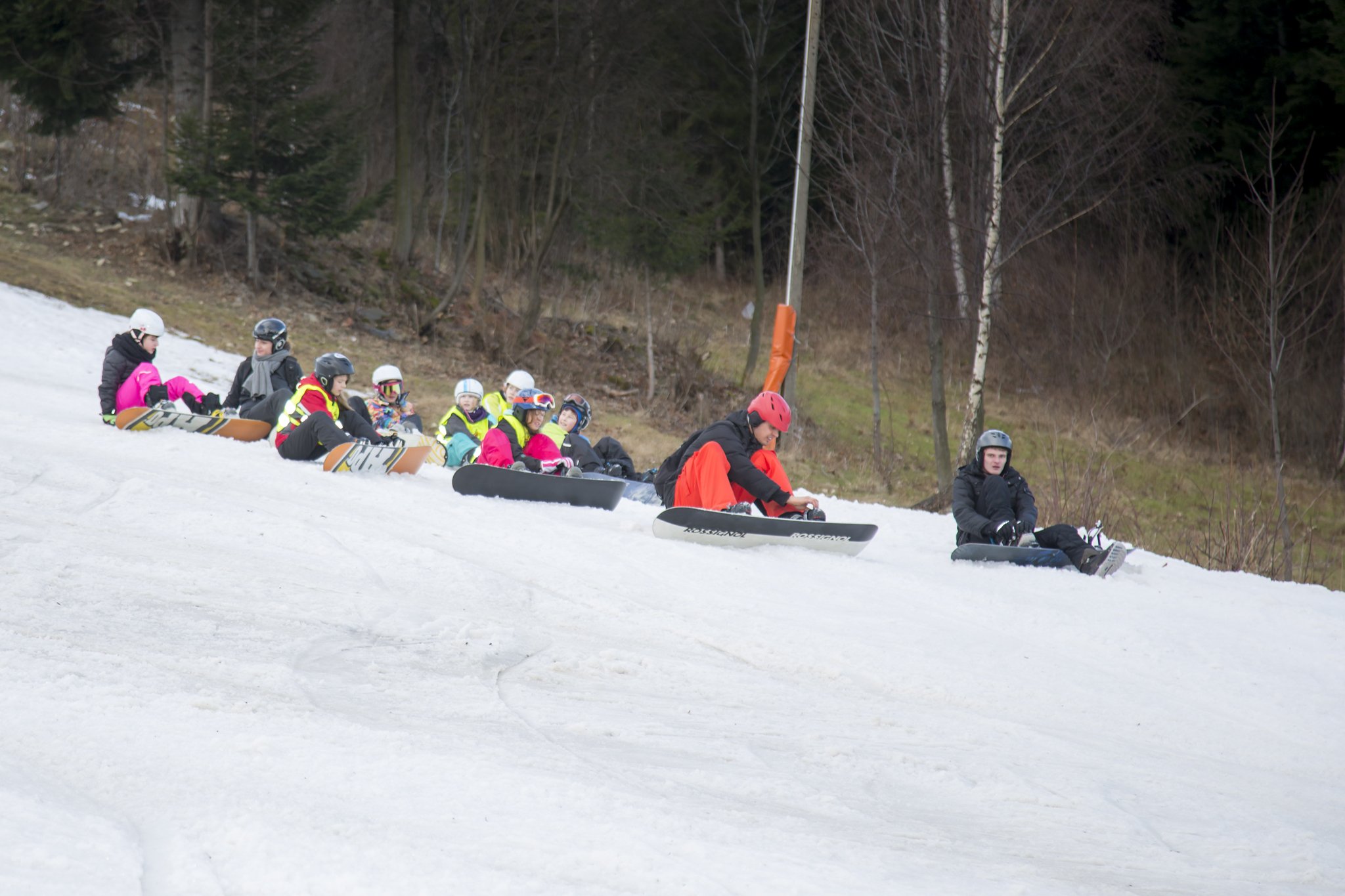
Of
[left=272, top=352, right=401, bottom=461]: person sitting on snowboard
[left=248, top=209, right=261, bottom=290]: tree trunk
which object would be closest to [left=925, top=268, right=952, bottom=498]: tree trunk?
[left=272, top=352, right=401, bottom=461]: person sitting on snowboard

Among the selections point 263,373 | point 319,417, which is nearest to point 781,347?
point 263,373

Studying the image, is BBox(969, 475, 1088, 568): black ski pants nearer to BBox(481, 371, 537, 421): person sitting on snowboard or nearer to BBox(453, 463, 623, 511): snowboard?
BBox(453, 463, 623, 511): snowboard

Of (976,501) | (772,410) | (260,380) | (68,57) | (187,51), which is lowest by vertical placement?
(976,501)

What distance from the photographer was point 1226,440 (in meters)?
20.0

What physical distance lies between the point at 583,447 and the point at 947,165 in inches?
256

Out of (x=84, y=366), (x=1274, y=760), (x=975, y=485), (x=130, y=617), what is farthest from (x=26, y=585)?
(x=84, y=366)

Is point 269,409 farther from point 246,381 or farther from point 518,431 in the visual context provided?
point 518,431

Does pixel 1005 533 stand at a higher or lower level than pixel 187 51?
lower

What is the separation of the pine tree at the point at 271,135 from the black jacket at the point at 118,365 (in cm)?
901

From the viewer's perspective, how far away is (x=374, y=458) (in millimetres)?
8305

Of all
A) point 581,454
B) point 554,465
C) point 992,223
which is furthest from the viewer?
point 992,223

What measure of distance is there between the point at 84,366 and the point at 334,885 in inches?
470

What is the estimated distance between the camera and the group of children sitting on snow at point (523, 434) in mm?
7543

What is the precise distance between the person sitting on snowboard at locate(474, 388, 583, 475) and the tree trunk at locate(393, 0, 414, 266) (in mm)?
13499
